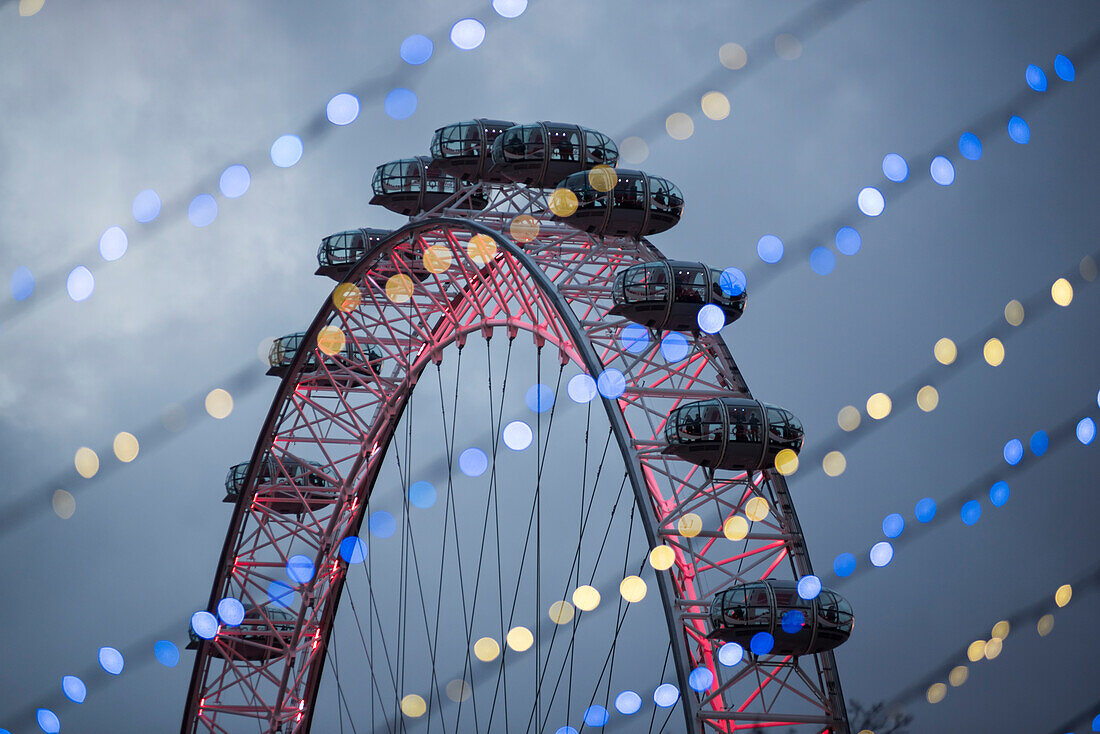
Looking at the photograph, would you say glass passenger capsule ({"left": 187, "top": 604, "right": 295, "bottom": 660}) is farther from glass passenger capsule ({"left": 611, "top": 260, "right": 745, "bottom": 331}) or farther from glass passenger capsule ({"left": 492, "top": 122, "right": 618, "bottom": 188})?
glass passenger capsule ({"left": 611, "top": 260, "right": 745, "bottom": 331})

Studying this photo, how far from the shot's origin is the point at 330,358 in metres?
33.2

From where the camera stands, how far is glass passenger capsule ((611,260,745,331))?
21594mm

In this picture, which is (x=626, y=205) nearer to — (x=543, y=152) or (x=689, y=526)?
(x=543, y=152)

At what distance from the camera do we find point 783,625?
19.3 m

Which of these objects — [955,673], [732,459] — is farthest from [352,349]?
[955,673]

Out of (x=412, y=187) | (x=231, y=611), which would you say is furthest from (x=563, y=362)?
(x=231, y=611)

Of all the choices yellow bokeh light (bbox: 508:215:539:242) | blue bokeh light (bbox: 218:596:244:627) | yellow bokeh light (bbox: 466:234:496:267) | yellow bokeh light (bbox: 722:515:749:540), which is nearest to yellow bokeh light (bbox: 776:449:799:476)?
yellow bokeh light (bbox: 722:515:749:540)

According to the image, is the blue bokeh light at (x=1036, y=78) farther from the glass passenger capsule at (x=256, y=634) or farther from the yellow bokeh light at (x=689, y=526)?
the glass passenger capsule at (x=256, y=634)

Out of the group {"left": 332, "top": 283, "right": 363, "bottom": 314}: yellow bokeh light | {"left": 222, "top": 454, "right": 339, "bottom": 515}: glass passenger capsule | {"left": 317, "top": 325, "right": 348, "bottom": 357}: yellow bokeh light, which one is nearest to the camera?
{"left": 332, "top": 283, "right": 363, "bottom": 314}: yellow bokeh light

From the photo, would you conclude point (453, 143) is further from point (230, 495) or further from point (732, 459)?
point (230, 495)

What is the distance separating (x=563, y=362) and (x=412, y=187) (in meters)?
6.96

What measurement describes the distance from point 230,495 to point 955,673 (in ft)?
67.5

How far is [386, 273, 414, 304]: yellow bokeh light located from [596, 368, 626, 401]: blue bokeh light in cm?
1031

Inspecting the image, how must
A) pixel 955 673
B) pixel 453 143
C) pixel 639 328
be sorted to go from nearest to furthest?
pixel 955 673
pixel 639 328
pixel 453 143
